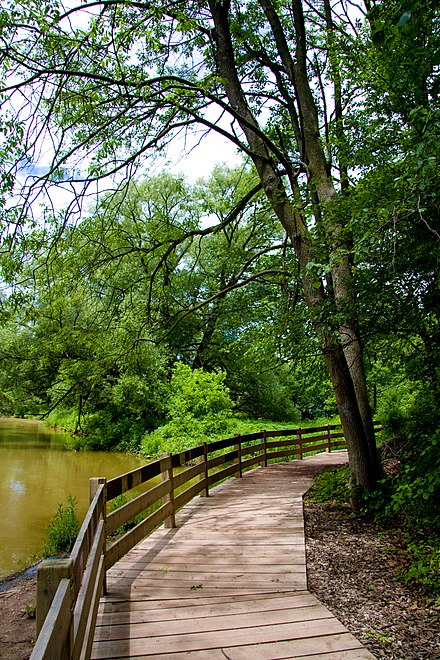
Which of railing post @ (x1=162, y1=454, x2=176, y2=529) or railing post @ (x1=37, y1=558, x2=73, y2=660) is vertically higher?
railing post @ (x1=37, y1=558, x2=73, y2=660)

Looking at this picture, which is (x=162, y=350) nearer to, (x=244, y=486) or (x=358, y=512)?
(x=244, y=486)

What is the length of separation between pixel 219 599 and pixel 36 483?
1164 cm

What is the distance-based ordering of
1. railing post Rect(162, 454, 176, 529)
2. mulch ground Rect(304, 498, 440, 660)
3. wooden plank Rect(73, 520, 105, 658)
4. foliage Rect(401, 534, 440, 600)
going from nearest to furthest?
wooden plank Rect(73, 520, 105, 658) → mulch ground Rect(304, 498, 440, 660) → foliage Rect(401, 534, 440, 600) → railing post Rect(162, 454, 176, 529)

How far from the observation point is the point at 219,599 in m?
4.02

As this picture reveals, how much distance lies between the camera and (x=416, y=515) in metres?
6.05

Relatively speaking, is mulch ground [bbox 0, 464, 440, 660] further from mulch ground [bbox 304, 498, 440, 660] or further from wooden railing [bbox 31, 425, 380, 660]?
wooden railing [bbox 31, 425, 380, 660]

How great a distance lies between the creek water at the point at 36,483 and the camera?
853cm

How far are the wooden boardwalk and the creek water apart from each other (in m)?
Answer: 3.39

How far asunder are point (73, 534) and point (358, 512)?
4.50 metres

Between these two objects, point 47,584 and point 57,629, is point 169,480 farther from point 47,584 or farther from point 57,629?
point 57,629

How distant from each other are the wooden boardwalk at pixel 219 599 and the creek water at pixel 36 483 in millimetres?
3394

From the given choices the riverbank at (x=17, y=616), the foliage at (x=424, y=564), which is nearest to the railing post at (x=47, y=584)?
the riverbank at (x=17, y=616)

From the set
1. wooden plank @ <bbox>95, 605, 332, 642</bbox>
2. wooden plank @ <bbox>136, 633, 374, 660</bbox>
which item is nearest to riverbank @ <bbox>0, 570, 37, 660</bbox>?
wooden plank @ <bbox>95, 605, 332, 642</bbox>

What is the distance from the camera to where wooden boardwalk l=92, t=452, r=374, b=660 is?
320 cm
